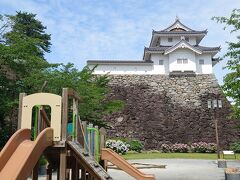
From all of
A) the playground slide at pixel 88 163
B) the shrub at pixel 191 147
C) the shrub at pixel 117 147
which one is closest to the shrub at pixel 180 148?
the shrub at pixel 191 147

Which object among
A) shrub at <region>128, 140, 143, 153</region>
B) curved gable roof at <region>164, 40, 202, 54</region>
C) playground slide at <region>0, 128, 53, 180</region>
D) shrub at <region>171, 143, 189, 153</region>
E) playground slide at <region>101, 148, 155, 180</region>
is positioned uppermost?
curved gable roof at <region>164, 40, 202, 54</region>

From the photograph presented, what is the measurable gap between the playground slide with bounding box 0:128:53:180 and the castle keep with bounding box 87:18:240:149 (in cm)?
2637

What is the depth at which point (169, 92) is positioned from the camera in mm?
35375

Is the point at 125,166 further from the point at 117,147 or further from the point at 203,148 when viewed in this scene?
the point at 203,148

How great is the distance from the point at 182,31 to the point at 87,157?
34458 millimetres

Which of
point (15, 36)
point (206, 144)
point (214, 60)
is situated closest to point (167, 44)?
point (214, 60)

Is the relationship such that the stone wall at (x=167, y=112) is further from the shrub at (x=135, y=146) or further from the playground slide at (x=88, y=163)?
the playground slide at (x=88, y=163)

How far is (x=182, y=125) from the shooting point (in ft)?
107

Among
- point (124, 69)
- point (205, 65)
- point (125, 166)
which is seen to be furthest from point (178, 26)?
point (125, 166)

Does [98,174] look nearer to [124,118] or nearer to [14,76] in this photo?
[14,76]

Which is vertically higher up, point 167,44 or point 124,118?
point 167,44

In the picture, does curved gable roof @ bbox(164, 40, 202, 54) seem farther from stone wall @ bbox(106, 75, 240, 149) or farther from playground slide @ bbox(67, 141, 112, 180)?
playground slide @ bbox(67, 141, 112, 180)

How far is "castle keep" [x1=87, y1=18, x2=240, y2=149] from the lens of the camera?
31906 millimetres

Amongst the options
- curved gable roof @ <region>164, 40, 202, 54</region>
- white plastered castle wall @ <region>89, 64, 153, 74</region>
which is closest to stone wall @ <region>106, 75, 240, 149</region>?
white plastered castle wall @ <region>89, 64, 153, 74</region>
